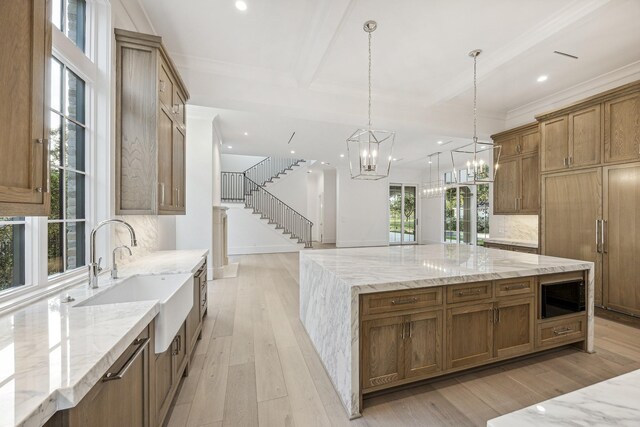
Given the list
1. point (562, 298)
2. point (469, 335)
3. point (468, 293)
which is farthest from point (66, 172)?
point (562, 298)

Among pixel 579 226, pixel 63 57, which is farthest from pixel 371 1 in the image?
pixel 579 226

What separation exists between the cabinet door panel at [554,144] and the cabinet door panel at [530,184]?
32cm

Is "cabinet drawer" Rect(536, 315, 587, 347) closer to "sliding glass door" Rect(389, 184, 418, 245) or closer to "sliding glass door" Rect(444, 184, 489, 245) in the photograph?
"sliding glass door" Rect(444, 184, 489, 245)

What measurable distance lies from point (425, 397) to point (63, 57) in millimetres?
3503

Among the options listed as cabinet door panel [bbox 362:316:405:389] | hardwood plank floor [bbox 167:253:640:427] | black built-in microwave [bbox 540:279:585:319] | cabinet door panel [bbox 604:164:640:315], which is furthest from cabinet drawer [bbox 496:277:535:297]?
cabinet door panel [bbox 604:164:640:315]

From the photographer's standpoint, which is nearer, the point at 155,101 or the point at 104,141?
the point at 104,141

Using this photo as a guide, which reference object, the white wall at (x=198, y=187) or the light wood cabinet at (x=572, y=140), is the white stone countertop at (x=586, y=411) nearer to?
the light wood cabinet at (x=572, y=140)

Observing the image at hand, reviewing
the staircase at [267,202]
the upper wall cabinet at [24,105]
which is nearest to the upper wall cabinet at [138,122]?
the upper wall cabinet at [24,105]

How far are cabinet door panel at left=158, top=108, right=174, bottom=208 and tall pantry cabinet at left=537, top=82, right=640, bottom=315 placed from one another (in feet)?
16.8

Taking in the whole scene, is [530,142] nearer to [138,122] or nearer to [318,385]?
[318,385]

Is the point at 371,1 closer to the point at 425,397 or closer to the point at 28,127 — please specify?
the point at 28,127

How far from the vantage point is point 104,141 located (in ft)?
6.82

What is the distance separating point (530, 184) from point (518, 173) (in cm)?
30

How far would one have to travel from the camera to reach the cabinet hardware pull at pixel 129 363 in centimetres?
98
